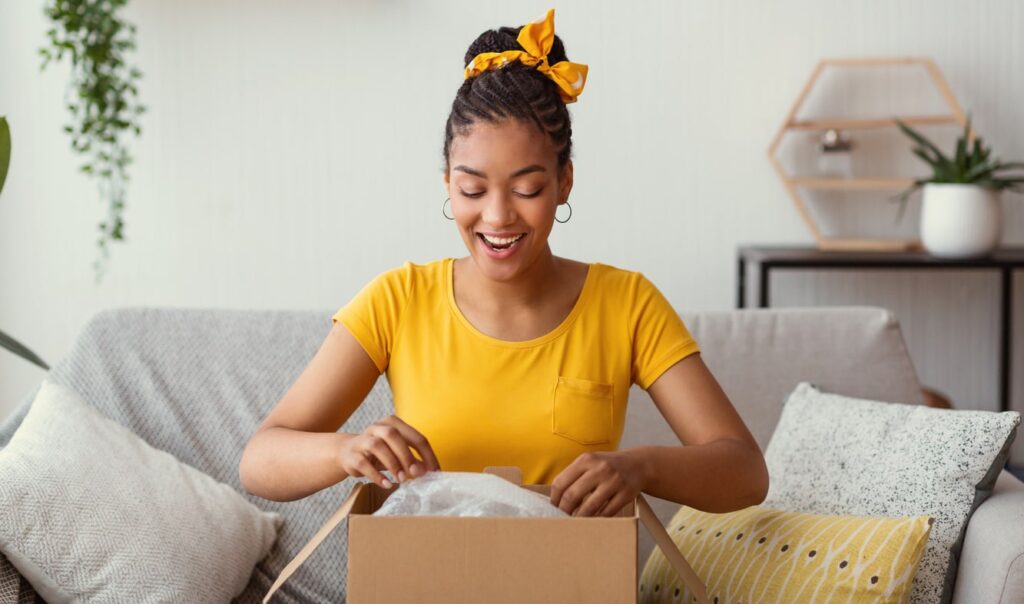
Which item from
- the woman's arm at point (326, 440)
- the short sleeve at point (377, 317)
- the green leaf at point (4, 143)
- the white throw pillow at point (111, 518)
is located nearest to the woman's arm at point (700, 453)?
the woman's arm at point (326, 440)

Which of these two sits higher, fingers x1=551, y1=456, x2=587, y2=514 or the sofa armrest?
fingers x1=551, y1=456, x2=587, y2=514

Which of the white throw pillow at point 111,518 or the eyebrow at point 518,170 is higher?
the eyebrow at point 518,170

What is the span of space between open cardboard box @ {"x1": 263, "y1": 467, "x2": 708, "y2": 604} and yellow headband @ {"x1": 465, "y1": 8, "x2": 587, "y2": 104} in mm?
699

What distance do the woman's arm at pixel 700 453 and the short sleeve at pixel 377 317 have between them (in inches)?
13.6

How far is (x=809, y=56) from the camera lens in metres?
3.26

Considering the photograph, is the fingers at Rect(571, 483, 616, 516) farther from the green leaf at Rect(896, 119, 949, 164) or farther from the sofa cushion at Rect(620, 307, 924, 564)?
the green leaf at Rect(896, 119, 949, 164)

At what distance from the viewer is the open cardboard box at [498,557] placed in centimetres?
99

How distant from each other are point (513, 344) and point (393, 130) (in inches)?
75.4

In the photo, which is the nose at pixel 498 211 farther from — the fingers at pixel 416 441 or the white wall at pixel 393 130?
the white wall at pixel 393 130

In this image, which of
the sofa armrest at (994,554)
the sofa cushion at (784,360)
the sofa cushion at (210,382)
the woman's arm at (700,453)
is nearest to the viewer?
the woman's arm at (700,453)

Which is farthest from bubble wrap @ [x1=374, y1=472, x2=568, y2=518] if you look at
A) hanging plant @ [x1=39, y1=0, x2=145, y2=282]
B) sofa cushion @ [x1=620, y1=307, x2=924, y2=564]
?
hanging plant @ [x1=39, y1=0, x2=145, y2=282]

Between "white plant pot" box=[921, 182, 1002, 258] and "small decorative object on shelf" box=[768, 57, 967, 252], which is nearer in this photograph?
"white plant pot" box=[921, 182, 1002, 258]

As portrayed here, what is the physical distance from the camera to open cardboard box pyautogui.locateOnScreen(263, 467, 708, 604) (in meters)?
0.99

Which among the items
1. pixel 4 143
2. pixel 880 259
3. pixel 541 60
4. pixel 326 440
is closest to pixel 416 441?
pixel 326 440
